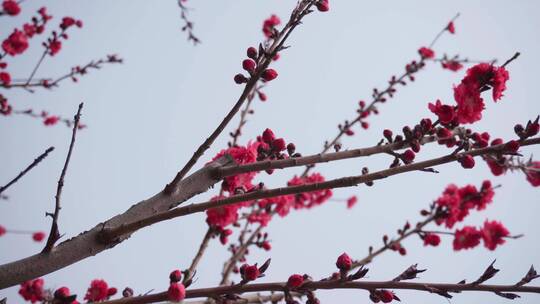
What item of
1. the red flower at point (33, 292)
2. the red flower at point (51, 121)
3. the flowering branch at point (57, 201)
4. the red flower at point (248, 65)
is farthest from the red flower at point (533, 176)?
the red flower at point (51, 121)

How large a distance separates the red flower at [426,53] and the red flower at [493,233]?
2562 millimetres

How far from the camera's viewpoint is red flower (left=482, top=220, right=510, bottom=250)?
3.99 m

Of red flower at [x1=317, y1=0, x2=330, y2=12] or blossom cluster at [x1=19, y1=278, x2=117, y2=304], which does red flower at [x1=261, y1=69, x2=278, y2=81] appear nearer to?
red flower at [x1=317, y1=0, x2=330, y2=12]

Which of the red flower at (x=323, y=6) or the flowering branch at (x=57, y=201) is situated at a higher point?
the red flower at (x=323, y=6)

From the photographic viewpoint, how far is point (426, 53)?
4.89m

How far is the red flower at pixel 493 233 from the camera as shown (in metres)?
3.99

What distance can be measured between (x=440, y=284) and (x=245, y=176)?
47.2 inches

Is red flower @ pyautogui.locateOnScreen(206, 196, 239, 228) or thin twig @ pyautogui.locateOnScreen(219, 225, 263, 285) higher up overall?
red flower @ pyautogui.locateOnScreen(206, 196, 239, 228)

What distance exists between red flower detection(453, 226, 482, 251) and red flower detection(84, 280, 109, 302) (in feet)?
13.9

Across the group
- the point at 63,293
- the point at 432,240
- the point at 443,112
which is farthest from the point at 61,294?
the point at 432,240

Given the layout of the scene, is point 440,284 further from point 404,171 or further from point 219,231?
point 219,231

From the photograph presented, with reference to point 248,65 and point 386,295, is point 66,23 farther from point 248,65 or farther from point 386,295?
point 386,295

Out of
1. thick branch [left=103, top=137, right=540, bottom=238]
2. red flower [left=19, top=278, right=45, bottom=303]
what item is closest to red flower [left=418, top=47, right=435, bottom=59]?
thick branch [left=103, top=137, right=540, bottom=238]

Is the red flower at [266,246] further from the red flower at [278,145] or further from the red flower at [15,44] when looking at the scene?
the red flower at [15,44]
